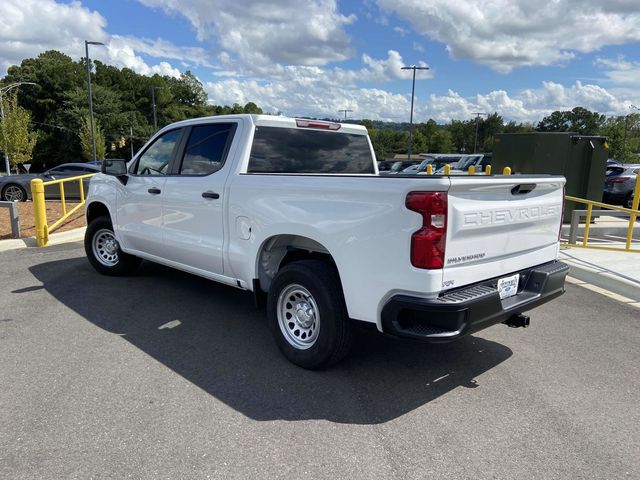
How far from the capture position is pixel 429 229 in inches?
113

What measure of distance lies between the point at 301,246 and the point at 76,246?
20.1 feet

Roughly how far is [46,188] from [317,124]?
14951mm

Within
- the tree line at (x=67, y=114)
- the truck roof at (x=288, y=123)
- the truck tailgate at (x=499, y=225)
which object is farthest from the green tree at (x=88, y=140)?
the truck tailgate at (x=499, y=225)

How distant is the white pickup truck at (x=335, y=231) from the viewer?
2.95 m

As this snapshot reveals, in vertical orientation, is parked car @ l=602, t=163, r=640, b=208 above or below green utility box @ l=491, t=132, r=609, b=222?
below

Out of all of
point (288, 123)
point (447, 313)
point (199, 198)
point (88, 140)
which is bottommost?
point (447, 313)

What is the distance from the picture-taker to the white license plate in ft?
11.1

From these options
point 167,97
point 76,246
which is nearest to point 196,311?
point 76,246

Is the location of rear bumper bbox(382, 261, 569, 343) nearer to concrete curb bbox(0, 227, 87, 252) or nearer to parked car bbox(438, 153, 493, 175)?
concrete curb bbox(0, 227, 87, 252)

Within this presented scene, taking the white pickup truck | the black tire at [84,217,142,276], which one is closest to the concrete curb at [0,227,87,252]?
the black tire at [84,217,142,276]

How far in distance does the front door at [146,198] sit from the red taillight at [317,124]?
1.30 m

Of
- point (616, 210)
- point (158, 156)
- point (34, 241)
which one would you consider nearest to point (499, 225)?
point (158, 156)

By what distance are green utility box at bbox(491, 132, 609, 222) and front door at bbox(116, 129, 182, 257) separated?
831cm

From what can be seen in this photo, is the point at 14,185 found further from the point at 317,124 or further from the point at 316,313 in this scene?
the point at 316,313
